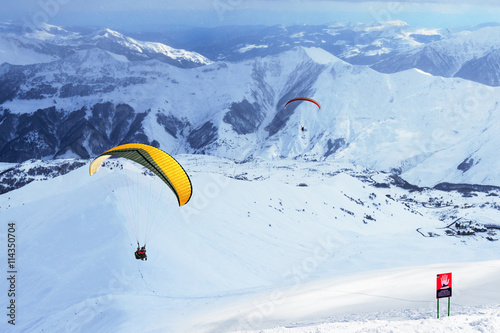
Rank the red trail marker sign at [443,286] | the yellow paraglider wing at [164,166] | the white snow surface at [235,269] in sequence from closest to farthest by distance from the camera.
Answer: the red trail marker sign at [443,286]
the white snow surface at [235,269]
the yellow paraglider wing at [164,166]

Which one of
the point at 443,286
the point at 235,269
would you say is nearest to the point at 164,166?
the point at 235,269

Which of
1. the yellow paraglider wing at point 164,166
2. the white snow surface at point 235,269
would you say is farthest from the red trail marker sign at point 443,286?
the yellow paraglider wing at point 164,166

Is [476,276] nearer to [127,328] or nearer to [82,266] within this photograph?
[127,328]

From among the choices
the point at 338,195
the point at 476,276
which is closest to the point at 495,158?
the point at 338,195

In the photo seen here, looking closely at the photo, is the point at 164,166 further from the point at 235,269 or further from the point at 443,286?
the point at 443,286

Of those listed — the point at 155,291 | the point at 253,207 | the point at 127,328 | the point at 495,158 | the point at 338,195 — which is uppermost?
the point at 127,328

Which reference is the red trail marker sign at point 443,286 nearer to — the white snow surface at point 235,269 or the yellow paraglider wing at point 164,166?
the white snow surface at point 235,269

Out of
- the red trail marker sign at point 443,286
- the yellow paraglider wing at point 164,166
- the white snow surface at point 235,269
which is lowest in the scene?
the white snow surface at point 235,269

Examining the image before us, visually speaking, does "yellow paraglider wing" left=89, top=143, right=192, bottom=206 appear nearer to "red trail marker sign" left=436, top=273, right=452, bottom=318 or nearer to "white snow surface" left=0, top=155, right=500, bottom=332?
"white snow surface" left=0, top=155, right=500, bottom=332
